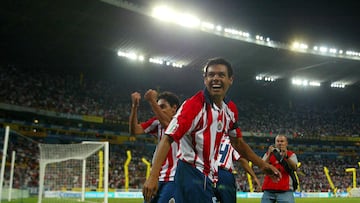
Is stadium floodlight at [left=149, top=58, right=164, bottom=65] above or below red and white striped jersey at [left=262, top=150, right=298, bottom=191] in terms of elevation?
above

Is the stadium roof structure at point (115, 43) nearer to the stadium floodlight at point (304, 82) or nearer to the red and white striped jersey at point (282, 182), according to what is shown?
the stadium floodlight at point (304, 82)

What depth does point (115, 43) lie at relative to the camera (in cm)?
3366

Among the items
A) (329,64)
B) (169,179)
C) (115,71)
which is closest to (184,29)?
(115,71)

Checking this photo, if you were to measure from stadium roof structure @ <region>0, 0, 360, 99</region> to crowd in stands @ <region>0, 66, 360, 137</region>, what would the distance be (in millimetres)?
2202

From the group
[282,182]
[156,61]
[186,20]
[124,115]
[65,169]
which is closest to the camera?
[282,182]

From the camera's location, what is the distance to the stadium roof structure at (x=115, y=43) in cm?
2702

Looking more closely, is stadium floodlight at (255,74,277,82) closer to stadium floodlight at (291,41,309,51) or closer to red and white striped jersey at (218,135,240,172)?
stadium floodlight at (291,41,309,51)

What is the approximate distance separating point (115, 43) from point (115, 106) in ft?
23.8

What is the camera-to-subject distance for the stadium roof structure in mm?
27016

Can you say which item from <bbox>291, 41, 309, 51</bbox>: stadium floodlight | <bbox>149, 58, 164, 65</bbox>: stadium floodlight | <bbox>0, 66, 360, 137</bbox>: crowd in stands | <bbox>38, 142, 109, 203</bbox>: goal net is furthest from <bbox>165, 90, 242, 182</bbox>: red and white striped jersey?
<bbox>291, 41, 309, 51</bbox>: stadium floodlight

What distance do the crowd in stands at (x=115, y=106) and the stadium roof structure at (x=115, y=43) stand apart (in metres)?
2.20

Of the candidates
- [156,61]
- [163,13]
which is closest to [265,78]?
[156,61]

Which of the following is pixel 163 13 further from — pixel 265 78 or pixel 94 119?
pixel 265 78

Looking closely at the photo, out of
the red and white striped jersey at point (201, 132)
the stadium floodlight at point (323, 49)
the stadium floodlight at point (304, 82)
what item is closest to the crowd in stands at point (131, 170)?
the stadium floodlight at point (304, 82)
